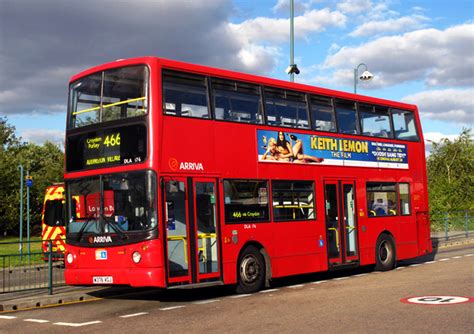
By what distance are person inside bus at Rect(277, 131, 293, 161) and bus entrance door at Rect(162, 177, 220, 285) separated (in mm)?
2351

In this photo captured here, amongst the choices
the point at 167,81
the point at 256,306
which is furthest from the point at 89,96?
the point at 256,306

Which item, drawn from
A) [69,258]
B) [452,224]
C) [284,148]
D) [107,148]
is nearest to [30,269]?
[69,258]

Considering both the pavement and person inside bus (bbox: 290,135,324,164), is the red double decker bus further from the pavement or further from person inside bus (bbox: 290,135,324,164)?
the pavement

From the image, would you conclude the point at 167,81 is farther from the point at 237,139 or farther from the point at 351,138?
the point at 351,138

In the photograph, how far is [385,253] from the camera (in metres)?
18.6

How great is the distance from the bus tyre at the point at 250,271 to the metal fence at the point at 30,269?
406 centimetres

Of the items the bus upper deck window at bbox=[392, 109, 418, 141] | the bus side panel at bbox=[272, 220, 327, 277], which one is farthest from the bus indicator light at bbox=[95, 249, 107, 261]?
the bus upper deck window at bbox=[392, 109, 418, 141]

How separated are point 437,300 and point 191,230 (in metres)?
4.68

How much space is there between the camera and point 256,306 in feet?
39.0

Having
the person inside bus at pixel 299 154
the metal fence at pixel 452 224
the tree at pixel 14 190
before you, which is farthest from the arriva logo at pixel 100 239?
the tree at pixel 14 190

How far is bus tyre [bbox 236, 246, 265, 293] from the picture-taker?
46.2 feet

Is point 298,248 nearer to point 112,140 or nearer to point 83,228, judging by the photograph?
point 83,228

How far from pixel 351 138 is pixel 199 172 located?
5621mm

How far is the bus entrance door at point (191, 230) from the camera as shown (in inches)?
497
